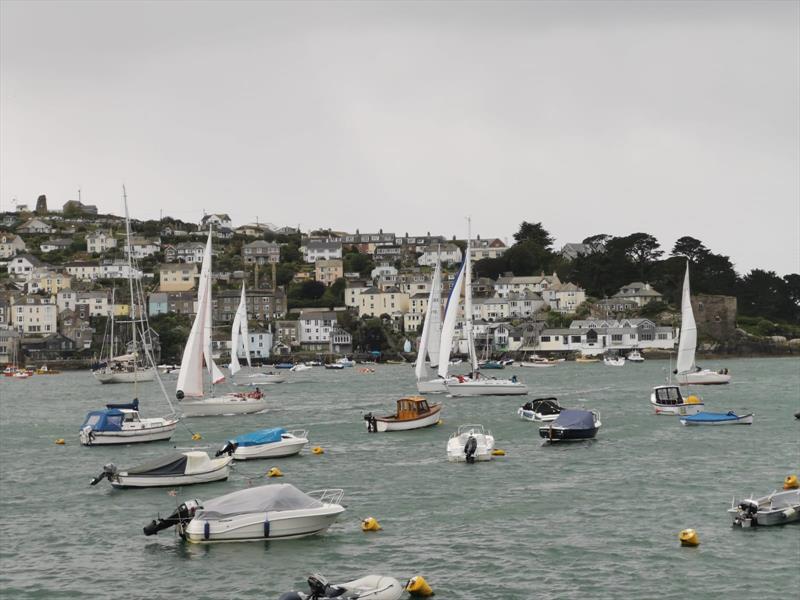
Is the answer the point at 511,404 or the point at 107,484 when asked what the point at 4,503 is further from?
the point at 511,404

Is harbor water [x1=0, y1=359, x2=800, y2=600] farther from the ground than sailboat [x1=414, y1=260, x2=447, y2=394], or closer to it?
closer to it

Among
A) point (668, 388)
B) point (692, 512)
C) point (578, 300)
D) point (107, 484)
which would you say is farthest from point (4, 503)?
point (578, 300)

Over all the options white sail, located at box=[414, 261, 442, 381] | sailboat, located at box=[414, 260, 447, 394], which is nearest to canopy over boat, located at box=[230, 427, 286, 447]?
sailboat, located at box=[414, 260, 447, 394]

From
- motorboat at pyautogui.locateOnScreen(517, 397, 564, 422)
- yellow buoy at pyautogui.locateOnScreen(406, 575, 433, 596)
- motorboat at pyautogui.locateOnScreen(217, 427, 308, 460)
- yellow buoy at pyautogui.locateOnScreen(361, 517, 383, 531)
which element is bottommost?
yellow buoy at pyautogui.locateOnScreen(406, 575, 433, 596)

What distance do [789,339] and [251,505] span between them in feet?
561

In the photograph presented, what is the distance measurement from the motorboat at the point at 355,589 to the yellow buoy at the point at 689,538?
30.5ft

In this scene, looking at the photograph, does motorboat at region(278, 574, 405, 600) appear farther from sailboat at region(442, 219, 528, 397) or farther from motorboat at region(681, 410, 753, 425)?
sailboat at region(442, 219, 528, 397)

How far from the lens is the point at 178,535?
30922 millimetres

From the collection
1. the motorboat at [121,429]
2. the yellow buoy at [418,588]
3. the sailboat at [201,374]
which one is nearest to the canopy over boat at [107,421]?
the motorboat at [121,429]

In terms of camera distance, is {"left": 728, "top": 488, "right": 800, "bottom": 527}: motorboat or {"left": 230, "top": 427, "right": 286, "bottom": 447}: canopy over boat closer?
{"left": 728, "top": 488, "right": 800, "bottom": 527}: motorboat

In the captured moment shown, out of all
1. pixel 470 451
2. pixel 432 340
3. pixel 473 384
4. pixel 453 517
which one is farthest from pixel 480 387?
pixel 453 517

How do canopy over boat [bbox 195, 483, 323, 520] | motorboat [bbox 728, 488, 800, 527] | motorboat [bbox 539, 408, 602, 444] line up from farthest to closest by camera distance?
motorboat [bbox 539, 408, 602, 444]
motorboat [bbox 728, 488, 800, 527]
canopy over boat [bbox 195, 483, 323, 520]

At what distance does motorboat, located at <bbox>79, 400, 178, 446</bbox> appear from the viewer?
2101 inches

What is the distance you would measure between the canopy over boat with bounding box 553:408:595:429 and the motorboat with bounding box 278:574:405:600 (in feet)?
90.9
